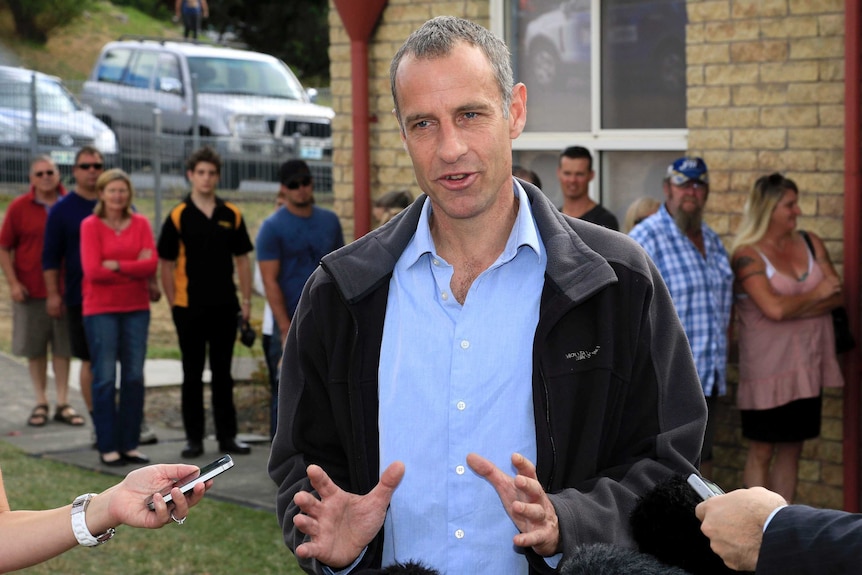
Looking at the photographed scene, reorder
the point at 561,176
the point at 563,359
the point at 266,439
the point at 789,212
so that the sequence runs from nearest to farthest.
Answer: the point at 563,359, the point at 789,212, the point at 561,176, the point at 266,439

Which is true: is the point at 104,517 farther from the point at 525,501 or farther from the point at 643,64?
the point at 643,64

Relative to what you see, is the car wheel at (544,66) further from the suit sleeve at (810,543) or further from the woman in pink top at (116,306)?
the suit sleeve at (810,543)

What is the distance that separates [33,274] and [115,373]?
204cm

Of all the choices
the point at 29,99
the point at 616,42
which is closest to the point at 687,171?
the point at 616,42

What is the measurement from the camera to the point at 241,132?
1819cm

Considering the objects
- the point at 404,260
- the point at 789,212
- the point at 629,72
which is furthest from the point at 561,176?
the point at 404,260

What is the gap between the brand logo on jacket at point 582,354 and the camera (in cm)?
280

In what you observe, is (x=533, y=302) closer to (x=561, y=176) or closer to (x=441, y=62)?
(x=441, y=62)

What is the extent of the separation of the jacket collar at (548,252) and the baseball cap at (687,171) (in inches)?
151

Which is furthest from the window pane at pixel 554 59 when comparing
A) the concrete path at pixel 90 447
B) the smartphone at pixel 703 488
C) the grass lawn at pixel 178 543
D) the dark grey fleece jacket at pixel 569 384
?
the smartphone at pixel 703 488

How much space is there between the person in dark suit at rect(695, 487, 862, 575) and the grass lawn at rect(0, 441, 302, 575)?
4.70m

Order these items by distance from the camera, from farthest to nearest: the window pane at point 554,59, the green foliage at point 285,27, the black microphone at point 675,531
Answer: the green foliage at point 285,27 < the window pane at point 554,59 < the black microphone at point 675,531

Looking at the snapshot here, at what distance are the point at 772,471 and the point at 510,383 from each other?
4570 mm

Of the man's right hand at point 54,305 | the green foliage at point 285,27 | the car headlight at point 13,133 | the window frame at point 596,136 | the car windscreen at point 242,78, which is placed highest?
the green foliage at point 285,27
